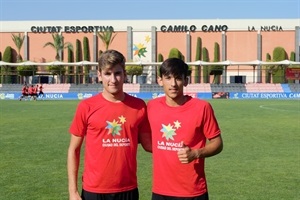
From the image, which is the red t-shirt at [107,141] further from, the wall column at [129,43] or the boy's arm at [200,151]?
the wall column at [129,43]

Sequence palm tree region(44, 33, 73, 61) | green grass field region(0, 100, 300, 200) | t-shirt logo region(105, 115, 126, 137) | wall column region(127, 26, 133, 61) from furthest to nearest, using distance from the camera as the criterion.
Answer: palm tree region(44, 33, 73, 61), wall column region(127, 26, 133, 61), green grass field region(0, 100, 300, 200), t-shirt logo region(105, 115, 126, 137)

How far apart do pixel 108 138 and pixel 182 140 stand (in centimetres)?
65

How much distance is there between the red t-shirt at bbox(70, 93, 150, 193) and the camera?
15.3ft

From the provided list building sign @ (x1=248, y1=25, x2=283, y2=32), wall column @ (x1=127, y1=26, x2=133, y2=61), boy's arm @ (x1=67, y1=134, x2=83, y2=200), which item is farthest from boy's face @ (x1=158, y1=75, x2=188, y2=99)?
building sign @ (x1=248, y1=25, x2=283, y2=32)

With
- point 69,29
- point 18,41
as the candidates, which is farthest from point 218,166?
point 69,29

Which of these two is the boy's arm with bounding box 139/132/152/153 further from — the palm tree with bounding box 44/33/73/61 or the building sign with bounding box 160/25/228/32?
the building sign with bounding box 160/25/228/32

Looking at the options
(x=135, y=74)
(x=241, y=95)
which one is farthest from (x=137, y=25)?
(x=241, y=95)

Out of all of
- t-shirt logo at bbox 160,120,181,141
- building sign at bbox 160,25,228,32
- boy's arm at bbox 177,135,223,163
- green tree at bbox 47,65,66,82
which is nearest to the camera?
boy's arm at bbox 177,135,223,163

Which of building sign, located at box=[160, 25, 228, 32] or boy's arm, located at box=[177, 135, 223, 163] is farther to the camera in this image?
building sign, located at box=[160, 25, 228, 32]

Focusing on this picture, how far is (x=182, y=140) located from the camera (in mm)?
4734

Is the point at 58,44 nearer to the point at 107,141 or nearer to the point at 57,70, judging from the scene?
the point at 57,70

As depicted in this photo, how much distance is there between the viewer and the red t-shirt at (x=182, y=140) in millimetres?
4727

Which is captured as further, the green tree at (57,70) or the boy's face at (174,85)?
the green tree at (57,70)

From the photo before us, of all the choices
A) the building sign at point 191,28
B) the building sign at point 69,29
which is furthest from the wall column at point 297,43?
the building sign at point 69,29
